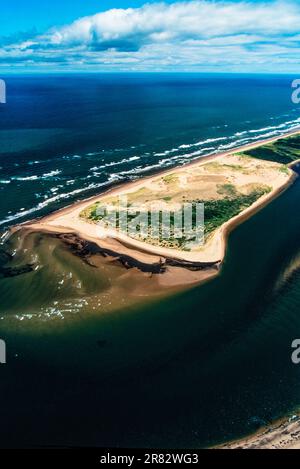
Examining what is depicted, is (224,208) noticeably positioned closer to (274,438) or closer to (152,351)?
(152,351)

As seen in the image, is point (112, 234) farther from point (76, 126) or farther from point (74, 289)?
point (76, 126)

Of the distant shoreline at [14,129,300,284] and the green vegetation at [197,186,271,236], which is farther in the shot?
the green vegetation at [197,186,271,236]

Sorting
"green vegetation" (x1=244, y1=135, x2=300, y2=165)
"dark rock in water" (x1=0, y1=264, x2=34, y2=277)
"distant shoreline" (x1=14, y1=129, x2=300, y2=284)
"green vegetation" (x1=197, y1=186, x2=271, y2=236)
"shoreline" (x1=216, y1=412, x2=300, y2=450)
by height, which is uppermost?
"green vegetation" (x1=244, y1=135, x2=300, y2=165)

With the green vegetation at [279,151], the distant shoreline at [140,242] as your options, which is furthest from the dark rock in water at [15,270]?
the green vegetation at [279,151]

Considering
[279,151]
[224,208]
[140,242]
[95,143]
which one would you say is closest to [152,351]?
[140,242]

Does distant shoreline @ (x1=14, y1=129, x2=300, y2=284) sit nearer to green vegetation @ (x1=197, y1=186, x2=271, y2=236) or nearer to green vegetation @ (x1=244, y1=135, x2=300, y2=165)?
green vegetation @ (x1=197, y1=186, x2=271, y2=236)

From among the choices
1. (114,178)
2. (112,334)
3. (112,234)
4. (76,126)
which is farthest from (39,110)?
(112,334)

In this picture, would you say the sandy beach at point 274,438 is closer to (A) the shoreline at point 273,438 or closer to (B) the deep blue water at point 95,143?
(A) the shoreline at point 273,438

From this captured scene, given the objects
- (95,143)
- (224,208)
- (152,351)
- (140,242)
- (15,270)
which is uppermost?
(95,143)

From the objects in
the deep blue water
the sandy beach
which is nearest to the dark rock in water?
the deep blue water
